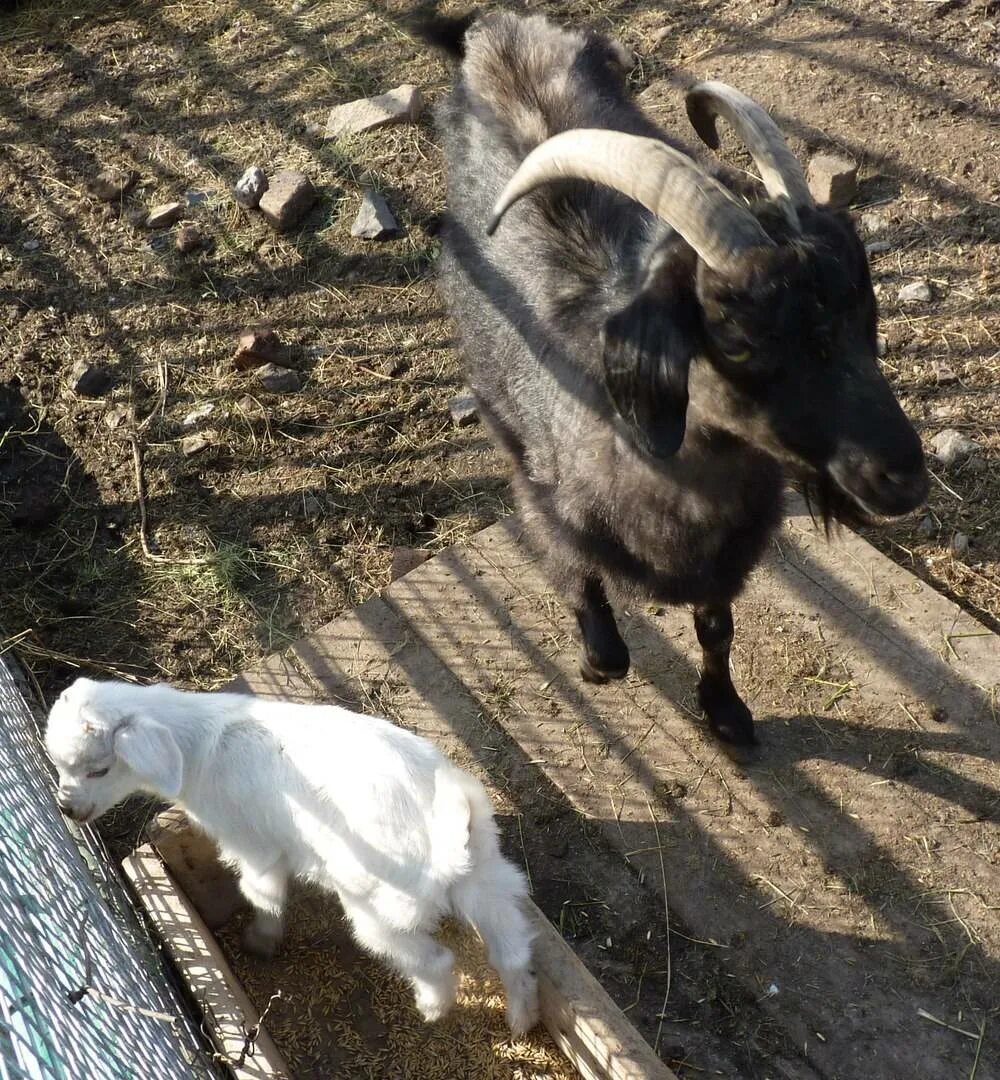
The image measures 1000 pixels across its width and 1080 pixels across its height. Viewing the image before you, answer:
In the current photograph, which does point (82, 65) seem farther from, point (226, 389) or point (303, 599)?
point (303, 599)

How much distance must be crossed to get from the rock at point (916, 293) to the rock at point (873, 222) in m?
0.39

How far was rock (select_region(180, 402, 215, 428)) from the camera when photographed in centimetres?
474

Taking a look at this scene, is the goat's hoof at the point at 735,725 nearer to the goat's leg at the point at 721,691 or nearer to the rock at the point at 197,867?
the goat's leg at the point at 721,691

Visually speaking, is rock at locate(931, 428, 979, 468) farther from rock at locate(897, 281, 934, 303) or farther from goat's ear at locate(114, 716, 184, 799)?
goat's ear at locate(114, 716, 184, 799)

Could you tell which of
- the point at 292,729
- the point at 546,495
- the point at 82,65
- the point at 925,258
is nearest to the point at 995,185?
the point at 925,258

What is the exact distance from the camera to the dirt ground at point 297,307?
4129 mm

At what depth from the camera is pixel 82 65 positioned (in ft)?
22.3

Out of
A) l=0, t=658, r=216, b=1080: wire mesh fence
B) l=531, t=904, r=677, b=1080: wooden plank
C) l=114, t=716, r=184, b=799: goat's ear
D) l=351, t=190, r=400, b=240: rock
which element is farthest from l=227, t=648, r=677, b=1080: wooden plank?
l=351, t=190, r=400, b=240: rock

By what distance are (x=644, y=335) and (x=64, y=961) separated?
5.54 ft

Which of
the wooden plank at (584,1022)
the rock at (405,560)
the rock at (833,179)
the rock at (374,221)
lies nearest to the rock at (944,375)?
the rock at (833,179)

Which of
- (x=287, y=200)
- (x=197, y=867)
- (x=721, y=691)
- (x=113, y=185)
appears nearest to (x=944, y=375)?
(x=721, y=691)

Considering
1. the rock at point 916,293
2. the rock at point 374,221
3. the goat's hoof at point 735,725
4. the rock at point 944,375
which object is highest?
the rock at point 374,221

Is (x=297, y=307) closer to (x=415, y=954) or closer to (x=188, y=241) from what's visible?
(x=188, y=241)

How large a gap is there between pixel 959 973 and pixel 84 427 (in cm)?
385
